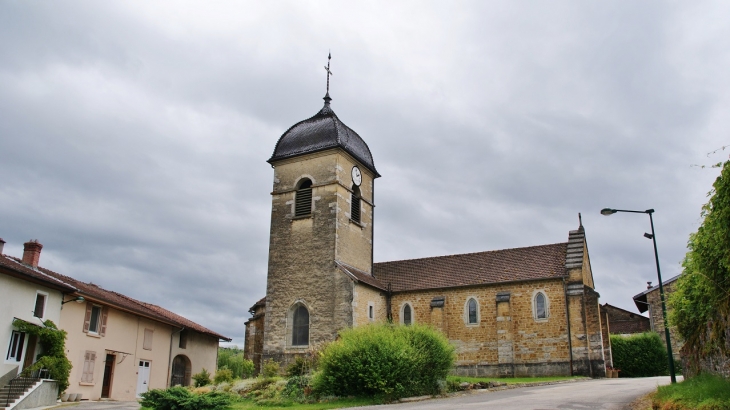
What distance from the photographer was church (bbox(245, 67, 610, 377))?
2652 centimetres

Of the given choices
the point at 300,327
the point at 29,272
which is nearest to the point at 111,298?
→ the point at 29,272

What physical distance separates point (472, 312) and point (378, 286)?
4.67m

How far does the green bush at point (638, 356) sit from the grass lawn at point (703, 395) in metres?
22.2

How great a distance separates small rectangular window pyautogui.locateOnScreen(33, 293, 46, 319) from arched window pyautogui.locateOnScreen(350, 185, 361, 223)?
14413 mm

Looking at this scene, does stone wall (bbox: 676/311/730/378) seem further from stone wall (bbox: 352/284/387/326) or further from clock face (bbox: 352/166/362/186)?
clock face (bbox: 352/166/362/186)

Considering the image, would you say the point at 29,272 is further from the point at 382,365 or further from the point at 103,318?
the point at 382,365

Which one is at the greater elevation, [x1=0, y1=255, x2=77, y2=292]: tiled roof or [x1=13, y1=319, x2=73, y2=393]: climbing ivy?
[x1=0, y1=255, x2=77, y2=292]: tiled roof

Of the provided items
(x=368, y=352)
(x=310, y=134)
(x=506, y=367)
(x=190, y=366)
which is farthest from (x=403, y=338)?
(x=190, y=366)

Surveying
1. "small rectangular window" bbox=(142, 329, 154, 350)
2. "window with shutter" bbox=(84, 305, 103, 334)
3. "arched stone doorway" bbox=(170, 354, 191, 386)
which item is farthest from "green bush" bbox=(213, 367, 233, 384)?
"arched stone doorway" bbox=(170, 354, 191, 386)

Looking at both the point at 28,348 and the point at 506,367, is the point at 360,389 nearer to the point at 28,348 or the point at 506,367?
the point at 506,367

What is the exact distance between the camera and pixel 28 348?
71.9 feet

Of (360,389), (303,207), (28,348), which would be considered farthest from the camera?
(303,207)

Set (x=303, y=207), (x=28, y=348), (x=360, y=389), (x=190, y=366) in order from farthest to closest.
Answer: (x=190, y=366) → (x=303, y=207) → (x=28, y=348) → (x=360, y=389)

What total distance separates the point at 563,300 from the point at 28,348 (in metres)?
21.5
